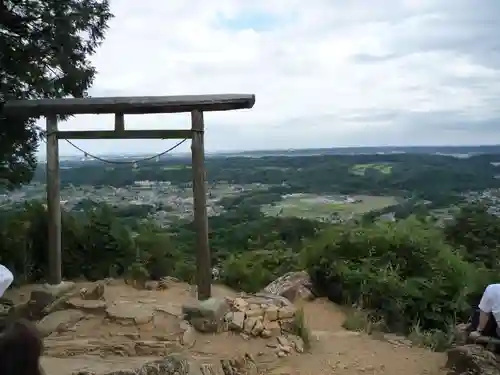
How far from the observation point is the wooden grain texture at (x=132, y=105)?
19.7 ft

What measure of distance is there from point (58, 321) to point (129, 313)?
77cm

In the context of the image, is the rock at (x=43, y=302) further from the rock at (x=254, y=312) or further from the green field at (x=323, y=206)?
the green field at (x=323, y=206)

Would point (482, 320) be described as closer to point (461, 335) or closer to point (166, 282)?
point (461, 335)

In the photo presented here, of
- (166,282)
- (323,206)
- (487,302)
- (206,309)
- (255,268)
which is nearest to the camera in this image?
(487,302)

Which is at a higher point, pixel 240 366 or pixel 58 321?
pixel 58 321

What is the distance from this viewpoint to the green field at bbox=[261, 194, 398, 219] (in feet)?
52.7

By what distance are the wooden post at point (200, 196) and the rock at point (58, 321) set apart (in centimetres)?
146

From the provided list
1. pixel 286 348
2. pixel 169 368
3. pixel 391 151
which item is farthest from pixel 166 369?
pixel 391 151

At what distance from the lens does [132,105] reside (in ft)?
20.3

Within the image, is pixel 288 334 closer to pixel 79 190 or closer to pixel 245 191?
pixel 79 190

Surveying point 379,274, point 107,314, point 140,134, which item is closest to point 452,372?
point 379,274

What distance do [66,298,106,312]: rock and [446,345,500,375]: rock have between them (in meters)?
3.89

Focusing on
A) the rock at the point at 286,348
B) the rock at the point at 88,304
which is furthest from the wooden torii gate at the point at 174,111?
the rock at the point at 88,304

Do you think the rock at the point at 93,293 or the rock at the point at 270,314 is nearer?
the rock at the point at 270,314
